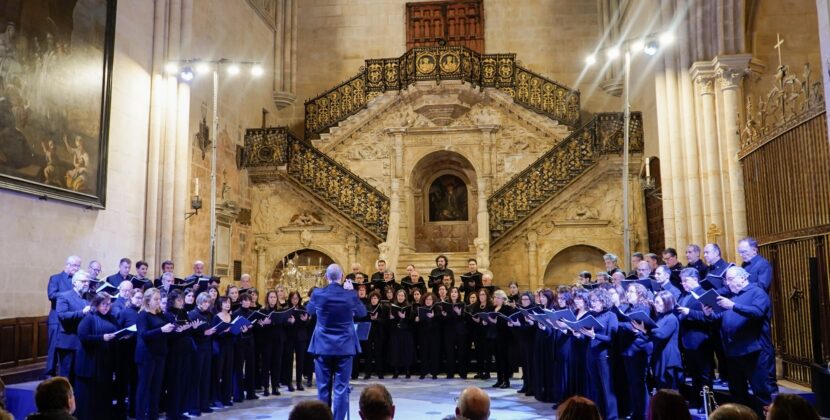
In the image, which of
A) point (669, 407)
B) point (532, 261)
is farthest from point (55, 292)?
point (532, 261)

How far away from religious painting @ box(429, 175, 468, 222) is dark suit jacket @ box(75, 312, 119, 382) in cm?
1300

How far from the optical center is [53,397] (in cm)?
349

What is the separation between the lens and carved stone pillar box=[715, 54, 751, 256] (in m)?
10.6

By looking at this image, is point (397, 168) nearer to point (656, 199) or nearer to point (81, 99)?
point (656, 199)

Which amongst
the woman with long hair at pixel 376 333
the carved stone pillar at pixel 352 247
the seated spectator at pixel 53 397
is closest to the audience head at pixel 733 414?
the seated spectator at pixel 53 397

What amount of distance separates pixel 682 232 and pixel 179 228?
9.24m

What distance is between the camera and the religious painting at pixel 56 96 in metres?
8.88

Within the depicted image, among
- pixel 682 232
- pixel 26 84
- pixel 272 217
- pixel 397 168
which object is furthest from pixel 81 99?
pixel 682 232

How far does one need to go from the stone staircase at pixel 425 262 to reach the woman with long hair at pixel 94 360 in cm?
907

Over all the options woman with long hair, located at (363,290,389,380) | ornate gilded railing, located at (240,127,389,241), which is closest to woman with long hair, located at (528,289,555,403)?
woman with long hair, located at (363,290,389,380)

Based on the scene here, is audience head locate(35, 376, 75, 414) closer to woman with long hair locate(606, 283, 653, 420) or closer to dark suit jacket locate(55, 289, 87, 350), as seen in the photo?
dark suit jacket locate(55, 289, 87, 350)

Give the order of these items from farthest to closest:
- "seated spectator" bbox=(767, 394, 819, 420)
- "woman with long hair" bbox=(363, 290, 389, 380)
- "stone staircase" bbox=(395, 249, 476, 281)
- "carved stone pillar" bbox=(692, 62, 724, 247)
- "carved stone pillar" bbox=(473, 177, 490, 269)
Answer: "stone staircase" bbox=(395, 249, 476, 281)
"carved stone pillar" bbox=(473, 177, 490, 269)
"woman with long hair" bbox=(363, 290, 389, 380)
"carved stone pillar" bbox=(692, 62, 724, 247)
"seated spectator" bbox=(767, 394, 819, 420)

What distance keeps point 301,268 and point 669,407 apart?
14712mm

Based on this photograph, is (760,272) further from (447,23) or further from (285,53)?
(447,23)
